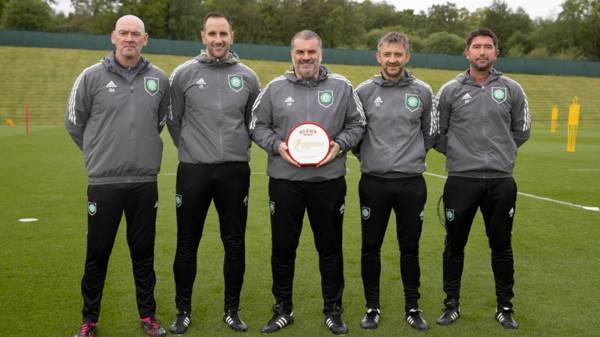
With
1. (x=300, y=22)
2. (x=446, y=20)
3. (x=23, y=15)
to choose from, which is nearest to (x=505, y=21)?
(x=446, y=20)

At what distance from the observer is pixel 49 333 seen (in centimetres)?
427

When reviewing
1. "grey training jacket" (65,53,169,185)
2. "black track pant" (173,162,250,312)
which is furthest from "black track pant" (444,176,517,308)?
"grey training jacket" (65,53,169,185)

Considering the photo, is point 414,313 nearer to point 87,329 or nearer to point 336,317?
point 336,317

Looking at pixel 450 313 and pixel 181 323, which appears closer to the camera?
pixel 181 323

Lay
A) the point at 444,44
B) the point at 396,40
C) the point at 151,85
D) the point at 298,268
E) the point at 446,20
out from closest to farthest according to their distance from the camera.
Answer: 1. the point at 151,85
2. the point at 396,40
3. the point at 298,268
4. the point at 444,44
5. the point at 446,20

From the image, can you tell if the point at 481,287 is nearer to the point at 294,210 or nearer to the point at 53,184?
the point at 294,210

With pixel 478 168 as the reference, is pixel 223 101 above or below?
above

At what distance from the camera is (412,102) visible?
4.43 metres

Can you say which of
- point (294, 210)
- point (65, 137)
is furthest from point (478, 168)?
point (65, 137)

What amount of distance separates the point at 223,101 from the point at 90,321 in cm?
176

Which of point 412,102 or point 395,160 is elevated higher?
point 412,102

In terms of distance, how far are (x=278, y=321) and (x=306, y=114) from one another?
4.86 feet

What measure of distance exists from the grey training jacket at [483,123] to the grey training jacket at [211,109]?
1453 mm

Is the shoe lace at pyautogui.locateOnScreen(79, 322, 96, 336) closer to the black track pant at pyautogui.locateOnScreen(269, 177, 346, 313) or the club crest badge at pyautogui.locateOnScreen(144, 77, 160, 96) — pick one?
the black track pant at pyautogui.locateOnScreen(269, 177, 346, 313)
